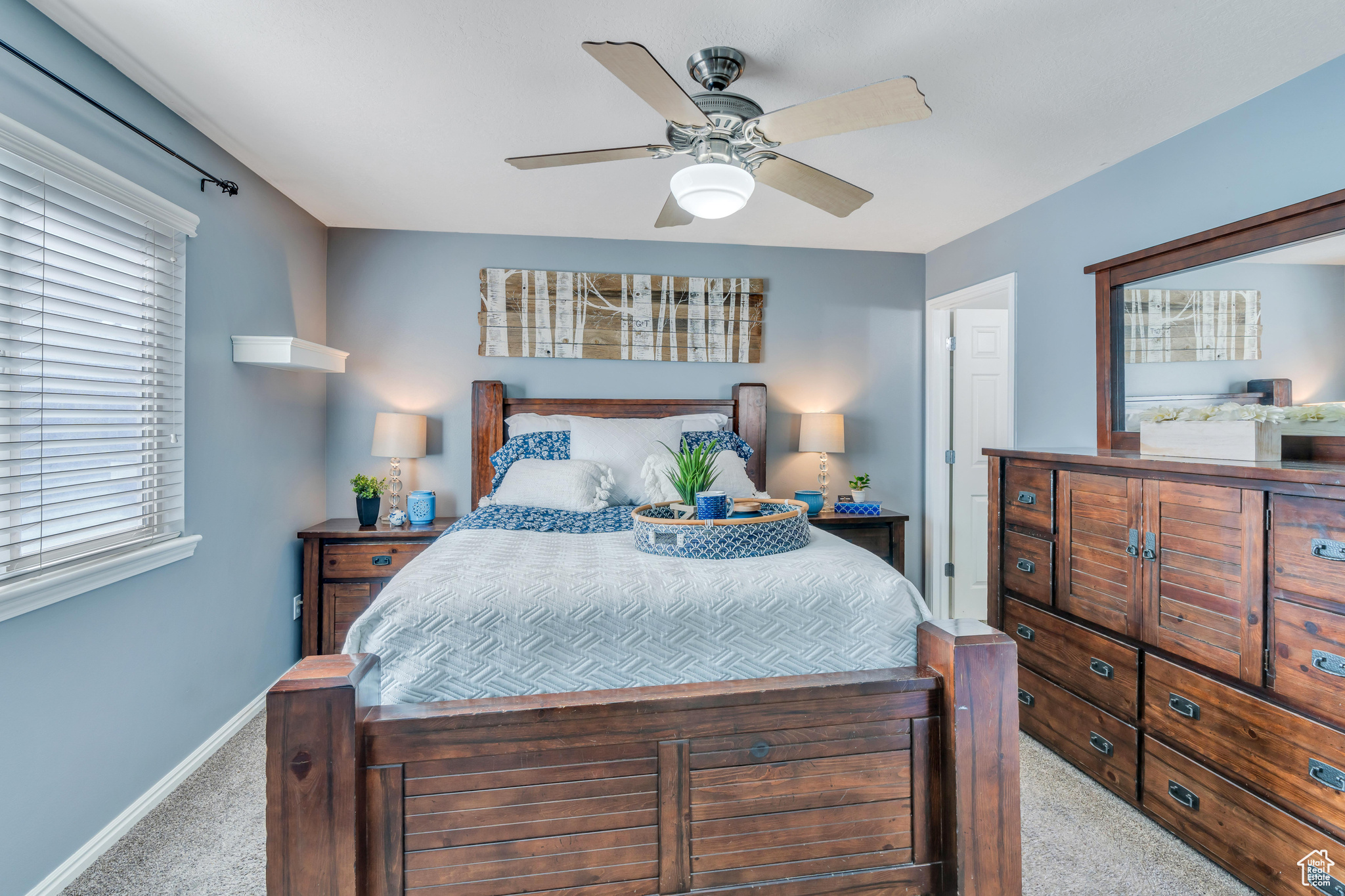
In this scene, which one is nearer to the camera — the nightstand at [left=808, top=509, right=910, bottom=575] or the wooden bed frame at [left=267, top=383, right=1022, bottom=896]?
the wooden bed frame at [left=267, top=383, right=1022, bottom=896]

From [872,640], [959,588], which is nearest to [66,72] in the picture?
[872,640]

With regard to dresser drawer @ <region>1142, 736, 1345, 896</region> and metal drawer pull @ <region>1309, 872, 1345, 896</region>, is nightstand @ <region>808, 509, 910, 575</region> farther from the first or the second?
metal drawer pull @ <region>1309, 872, 1345, 896</region>

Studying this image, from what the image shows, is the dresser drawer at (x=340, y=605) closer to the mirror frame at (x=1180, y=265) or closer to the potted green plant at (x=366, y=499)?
the potted green plant at (x=366, y=499)

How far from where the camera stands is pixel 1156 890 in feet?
5.64

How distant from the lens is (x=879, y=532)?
355 cm

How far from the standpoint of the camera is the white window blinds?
1637 mm

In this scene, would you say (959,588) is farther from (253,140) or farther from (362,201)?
(253,140)

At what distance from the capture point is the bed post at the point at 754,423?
12.4ft

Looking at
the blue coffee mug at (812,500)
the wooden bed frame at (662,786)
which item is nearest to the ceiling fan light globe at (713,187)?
the wooden bed frame at (662,786)

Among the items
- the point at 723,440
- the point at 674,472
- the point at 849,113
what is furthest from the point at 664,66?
the point at 723,440

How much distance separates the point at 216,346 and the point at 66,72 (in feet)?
3.17

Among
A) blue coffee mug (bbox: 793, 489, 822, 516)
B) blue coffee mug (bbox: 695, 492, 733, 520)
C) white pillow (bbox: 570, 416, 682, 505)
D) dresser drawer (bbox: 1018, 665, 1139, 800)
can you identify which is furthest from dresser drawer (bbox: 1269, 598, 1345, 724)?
white pillow (bbox: 570, 416, 682, 505)

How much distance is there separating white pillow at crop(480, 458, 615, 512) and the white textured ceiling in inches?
51.0

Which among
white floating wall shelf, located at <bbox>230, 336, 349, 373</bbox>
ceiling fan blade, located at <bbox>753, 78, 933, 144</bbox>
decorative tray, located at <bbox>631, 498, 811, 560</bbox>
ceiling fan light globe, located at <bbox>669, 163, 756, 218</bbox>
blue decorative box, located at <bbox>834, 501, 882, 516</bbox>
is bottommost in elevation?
blue decorative box, located at <bbox>834, 501, 882, 516</bbox>
